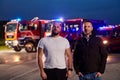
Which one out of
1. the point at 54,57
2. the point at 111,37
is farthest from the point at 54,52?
the point at 111,37

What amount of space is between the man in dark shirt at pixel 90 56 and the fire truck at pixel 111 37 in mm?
18239

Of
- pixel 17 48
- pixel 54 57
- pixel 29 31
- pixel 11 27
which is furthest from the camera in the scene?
pixel 17 48

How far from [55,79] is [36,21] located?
2208 centimetres

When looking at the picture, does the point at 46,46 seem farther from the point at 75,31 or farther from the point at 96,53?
the point at 75,31

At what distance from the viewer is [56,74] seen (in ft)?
19.4

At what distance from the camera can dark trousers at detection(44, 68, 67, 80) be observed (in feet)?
19.4

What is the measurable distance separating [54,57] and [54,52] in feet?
0.27

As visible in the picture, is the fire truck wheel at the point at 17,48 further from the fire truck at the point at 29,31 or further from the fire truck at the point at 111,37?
the fire truck at the point at 111,37

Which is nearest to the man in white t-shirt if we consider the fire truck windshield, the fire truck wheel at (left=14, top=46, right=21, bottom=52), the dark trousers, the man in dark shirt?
the dark trousers

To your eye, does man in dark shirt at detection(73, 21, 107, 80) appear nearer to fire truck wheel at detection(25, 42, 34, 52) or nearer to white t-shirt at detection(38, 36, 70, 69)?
white t-shirt at detection(38, 36, 70, 69)

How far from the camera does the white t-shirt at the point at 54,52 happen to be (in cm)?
590

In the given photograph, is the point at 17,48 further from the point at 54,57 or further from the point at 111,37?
the point at 54,57

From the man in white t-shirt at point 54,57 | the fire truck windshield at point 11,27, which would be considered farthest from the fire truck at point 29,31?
the man in white t-shirt at point 54,57

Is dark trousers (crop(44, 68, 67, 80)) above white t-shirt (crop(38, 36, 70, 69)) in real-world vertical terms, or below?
below
